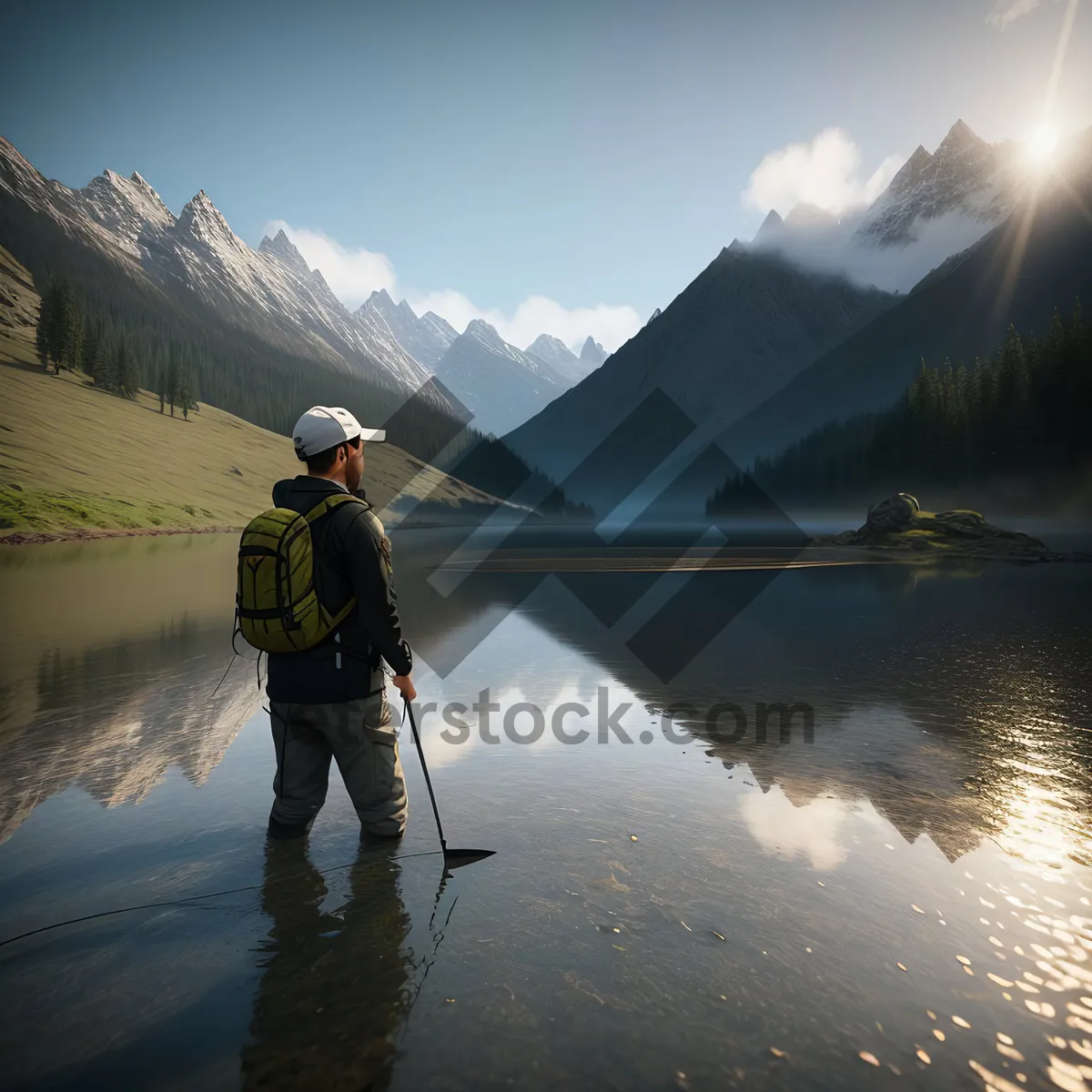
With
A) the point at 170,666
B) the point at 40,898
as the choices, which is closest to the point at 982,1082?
the point at 40,898

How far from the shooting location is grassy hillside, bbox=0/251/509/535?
6184 cm

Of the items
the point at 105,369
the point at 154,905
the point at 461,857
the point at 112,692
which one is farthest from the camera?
the point at 105,369

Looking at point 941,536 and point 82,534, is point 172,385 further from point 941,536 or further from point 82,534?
point 941,536

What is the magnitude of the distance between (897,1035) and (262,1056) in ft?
10.3

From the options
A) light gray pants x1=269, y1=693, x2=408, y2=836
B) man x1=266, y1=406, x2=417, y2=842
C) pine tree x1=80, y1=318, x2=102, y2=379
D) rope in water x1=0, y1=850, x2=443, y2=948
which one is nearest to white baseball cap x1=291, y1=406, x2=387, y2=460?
man x1=266, y1=406, x2=417, y2=842

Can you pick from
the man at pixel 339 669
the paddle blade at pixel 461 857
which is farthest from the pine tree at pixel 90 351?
the paddle blade at pixel 461 857

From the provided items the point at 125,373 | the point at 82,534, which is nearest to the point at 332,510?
the point at 82,534

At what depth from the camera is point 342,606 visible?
5.20m

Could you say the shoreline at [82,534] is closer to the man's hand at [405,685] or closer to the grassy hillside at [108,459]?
the grassy hillside at [108,459]

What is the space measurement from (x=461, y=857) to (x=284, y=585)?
256 centimetres

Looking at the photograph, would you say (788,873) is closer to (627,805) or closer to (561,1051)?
(627,805)

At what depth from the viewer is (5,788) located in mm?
6922

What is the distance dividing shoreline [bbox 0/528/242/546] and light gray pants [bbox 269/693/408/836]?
164ft

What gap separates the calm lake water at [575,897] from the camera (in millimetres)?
3389
